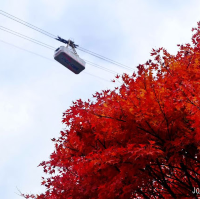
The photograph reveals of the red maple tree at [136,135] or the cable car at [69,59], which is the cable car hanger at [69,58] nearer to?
the cable car at [69,59]

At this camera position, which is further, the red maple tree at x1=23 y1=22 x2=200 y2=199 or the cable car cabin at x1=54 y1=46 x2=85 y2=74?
the cable car cabin at x1=54 y1=46 x2=85 y2=74

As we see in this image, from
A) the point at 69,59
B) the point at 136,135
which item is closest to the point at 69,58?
the point at 69,59

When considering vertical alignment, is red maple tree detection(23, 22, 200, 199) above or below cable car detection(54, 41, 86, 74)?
below

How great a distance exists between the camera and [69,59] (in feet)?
132

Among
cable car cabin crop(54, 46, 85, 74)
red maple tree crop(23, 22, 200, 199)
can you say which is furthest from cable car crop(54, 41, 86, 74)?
red maple tree crop(23, 22, 200, 199)

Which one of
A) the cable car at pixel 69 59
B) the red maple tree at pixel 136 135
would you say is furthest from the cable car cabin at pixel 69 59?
the red maple tree at pixel 136 135

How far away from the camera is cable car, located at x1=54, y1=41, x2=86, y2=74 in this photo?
1539 inches

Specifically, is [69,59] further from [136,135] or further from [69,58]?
[136,135]

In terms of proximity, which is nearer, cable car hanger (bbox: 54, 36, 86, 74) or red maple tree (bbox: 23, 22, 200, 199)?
red maple tree (bbox: 23, 22, 200, 199)

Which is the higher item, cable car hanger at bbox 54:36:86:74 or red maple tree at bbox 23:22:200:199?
cable car hanger at bbox 54:36:86:74

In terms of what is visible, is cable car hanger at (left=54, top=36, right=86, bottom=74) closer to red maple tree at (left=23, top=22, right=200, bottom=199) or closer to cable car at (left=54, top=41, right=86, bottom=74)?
cable car at (left=54, top=41, right=86, bottom=74)

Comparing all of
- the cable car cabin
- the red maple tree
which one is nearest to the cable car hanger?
the cable car cabin

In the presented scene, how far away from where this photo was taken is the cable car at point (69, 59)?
39094mm

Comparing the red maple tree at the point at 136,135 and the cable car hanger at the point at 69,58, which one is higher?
the cable car hanger at the point at 69,58
